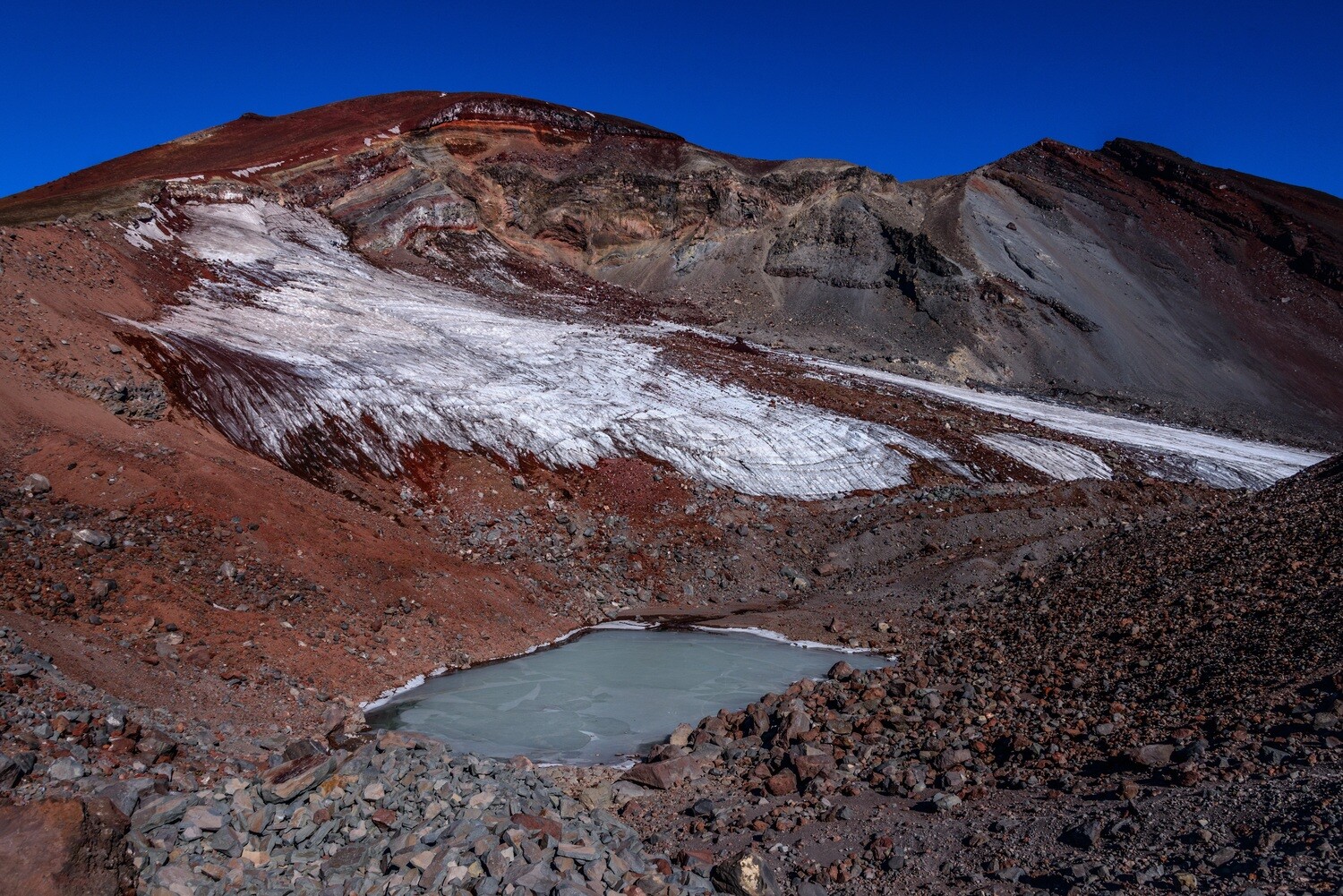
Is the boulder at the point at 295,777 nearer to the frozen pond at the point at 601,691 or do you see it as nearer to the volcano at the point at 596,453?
the volcano at the point at 596,453

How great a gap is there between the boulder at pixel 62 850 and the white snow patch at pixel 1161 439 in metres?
21.7

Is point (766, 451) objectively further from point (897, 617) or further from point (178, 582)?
point (178, 582)

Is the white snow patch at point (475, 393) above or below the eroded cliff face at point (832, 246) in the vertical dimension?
below

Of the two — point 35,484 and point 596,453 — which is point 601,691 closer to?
point 35,484

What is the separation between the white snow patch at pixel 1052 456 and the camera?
70.1 ft

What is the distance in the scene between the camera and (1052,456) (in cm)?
2184

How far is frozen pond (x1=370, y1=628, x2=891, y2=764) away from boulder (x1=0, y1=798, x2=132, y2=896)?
382 cm

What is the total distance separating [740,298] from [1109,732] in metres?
26.5

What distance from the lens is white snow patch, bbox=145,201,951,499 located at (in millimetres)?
17031

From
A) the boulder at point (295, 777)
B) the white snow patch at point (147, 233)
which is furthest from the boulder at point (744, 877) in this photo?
the white snow patch at point (147, 233)

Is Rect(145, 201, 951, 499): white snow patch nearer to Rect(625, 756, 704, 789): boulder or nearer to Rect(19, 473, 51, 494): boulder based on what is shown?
Rect(19, 473, 51, 494): boulder

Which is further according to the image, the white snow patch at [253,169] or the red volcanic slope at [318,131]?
the red volcanic slope at [318,131]

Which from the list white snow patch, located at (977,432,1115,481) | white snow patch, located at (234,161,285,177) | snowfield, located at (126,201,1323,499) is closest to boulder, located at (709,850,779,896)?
snowfield, located at (126,201,1323,499)

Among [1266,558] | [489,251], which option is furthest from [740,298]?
[1266,558]
